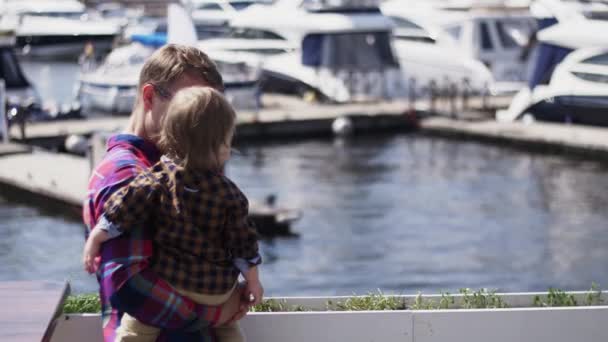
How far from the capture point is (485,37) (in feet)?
119

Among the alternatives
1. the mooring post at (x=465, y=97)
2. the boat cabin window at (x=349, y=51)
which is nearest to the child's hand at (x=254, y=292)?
the mooring post at (x=465, y=97)

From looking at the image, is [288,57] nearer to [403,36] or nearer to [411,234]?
[403,36]

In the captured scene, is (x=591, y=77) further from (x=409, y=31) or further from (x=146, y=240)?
(x=146, y=240)

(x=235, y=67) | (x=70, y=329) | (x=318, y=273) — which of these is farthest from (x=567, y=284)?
(x=235, y=67)

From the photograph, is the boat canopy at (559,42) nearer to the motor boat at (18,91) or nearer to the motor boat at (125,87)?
the motor boat at (125,87)

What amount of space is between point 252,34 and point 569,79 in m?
11.2

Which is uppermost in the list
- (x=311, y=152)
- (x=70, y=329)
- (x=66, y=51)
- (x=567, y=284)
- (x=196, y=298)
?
(x=196, y=298)

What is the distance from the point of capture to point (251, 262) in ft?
12.5

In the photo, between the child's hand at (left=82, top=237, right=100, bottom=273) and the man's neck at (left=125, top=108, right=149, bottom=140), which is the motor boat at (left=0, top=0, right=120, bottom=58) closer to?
the man's neck at (left=125, top=108, right=149, bottom=140)

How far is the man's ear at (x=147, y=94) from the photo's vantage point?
12.8ft

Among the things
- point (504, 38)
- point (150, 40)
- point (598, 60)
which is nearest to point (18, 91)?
point (150, 40)

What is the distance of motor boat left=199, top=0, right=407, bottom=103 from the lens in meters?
33.5

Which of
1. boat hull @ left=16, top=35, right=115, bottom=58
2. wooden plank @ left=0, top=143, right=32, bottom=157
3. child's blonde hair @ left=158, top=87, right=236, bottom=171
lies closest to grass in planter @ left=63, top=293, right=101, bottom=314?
child's blonde hair @ left=158, top=87, right=236, bottom=171

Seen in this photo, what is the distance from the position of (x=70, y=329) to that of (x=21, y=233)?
14.2 metres
